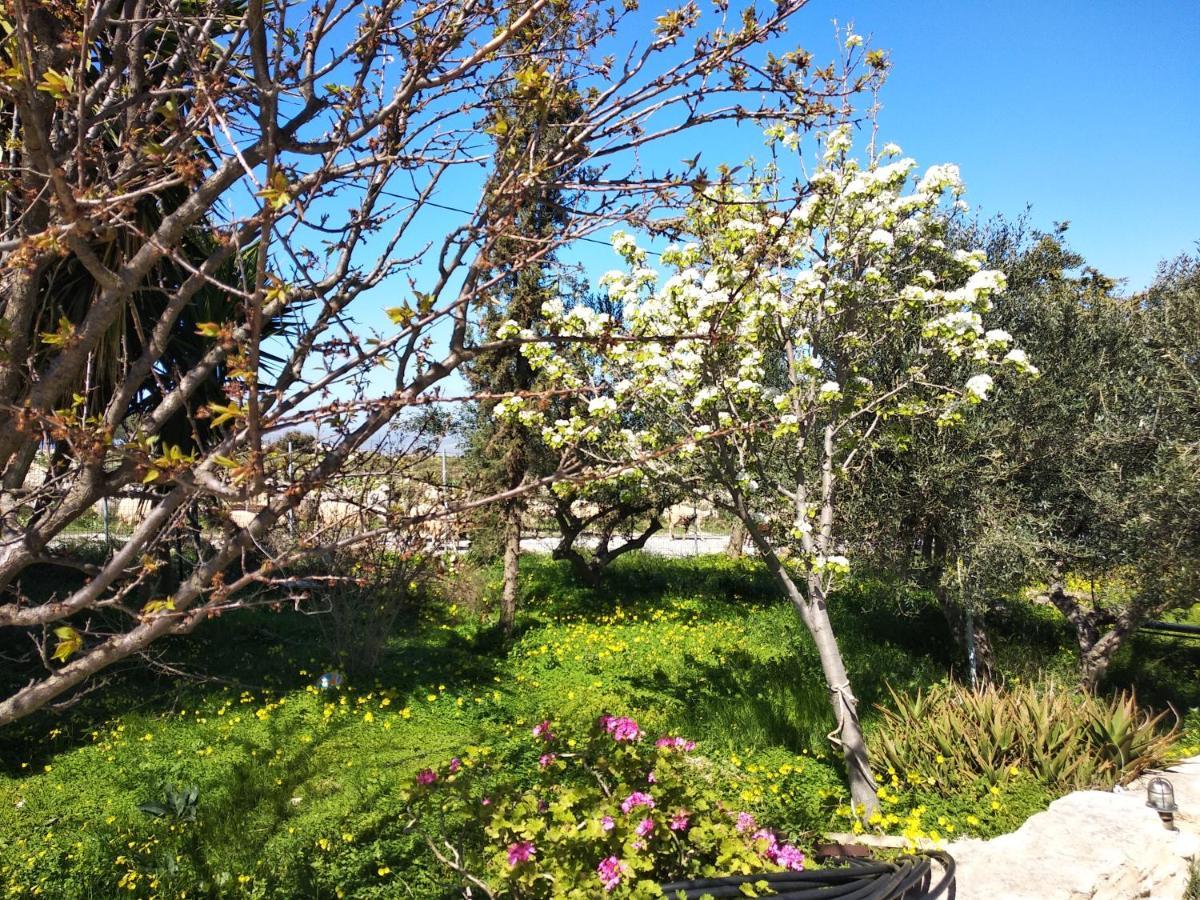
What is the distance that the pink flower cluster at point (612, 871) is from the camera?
261cm

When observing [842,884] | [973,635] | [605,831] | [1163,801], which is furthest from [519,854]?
[973,635]

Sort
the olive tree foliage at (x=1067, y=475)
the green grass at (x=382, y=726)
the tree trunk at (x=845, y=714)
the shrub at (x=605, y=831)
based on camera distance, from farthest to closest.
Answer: the olive tree foliage at (x=1067, y=475) < the tree trunk at (x=845, y=714) < the green grass at (x=382, y=726) < the shrub at (x=605, y=831)

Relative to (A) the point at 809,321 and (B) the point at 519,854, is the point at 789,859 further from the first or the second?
(A) the point at 809,321

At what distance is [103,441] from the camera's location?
156cm

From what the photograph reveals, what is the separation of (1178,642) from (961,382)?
6.10 meters

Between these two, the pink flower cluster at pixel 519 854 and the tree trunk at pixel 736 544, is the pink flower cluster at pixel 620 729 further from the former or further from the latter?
the tree trunk at pixel 736 544

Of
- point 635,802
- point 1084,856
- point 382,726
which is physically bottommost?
point 382,726

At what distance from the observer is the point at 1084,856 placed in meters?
3.79

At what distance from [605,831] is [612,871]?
5.4 inches

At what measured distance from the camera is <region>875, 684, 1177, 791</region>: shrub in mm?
5117

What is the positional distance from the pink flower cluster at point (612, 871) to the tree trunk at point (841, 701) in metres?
2.47

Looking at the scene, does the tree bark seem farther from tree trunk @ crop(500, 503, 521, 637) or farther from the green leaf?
the green leaf

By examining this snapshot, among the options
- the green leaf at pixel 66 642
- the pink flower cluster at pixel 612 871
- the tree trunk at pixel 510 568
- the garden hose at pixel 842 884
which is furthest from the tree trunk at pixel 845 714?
the tree trunk at pixel 510 568

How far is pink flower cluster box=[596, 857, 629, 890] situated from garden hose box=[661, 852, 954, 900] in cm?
21
